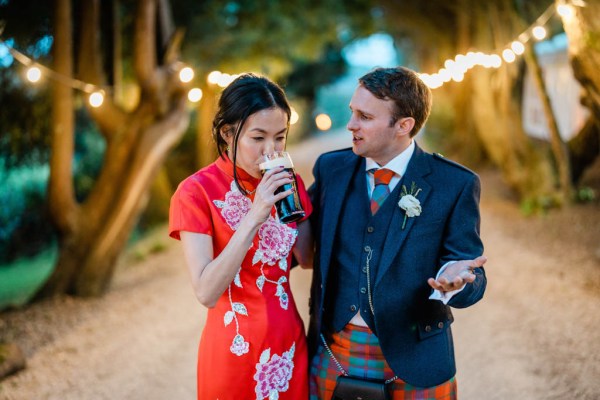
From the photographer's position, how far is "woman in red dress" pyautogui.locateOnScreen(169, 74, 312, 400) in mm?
2355

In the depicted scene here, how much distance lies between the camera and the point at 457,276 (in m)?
2.17

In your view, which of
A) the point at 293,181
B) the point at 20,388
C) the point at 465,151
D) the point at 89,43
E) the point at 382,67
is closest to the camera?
the point at 293,181

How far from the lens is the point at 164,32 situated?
25.5 ft

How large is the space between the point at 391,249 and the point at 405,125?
57cm

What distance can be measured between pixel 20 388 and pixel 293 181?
3.86 m

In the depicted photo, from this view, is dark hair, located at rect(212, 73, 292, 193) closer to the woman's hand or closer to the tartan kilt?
the woman's hand

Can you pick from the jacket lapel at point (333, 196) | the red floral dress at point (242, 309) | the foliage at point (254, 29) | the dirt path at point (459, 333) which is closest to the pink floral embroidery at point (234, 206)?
the red floral dress at point (242, 309)

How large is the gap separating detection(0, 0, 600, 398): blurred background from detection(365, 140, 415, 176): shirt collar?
58.4 inches

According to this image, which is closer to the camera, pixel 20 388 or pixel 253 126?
pixel 253 126

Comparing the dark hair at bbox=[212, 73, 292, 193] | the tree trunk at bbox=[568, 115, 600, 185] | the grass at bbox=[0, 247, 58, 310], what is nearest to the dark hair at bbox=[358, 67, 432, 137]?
the dark hair at bbox=[212, 73, 292, 193]

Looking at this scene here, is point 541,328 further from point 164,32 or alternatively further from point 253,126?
point 164,32

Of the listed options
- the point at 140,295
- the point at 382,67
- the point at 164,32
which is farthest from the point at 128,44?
the point at 382,67

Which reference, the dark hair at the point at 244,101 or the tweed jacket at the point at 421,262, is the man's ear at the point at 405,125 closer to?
the tweed jacket at the point at 421,262

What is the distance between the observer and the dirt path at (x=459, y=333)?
191 inches
